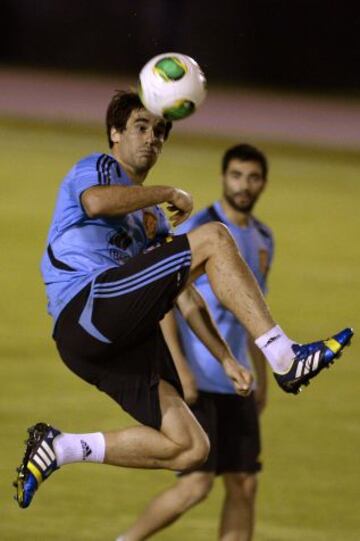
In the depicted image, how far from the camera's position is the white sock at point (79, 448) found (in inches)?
322

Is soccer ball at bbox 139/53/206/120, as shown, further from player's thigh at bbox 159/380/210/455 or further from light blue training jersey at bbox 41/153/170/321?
player's thigh at bbox 159/380/210/455

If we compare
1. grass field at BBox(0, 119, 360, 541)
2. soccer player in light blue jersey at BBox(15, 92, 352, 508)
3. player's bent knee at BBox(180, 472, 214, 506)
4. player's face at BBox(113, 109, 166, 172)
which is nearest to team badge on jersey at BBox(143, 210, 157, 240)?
soccer player in light blue jersey at BBox(15, 92, 352, 508)

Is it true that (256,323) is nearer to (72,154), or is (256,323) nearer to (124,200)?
(124,200)

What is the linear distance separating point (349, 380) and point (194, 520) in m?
3.49

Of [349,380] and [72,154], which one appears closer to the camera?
[349,380]

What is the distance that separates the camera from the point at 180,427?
8.08 meters

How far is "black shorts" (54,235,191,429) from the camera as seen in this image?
304 inches

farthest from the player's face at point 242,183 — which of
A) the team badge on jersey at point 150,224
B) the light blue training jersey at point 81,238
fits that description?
the light blue training jersey at point 81,238

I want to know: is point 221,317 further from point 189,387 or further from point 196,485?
point 196,485

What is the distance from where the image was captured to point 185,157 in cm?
2570

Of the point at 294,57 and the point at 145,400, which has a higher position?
the point at 294,57

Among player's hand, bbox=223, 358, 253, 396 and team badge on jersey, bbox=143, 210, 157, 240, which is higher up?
team badge on jersey, bbox=143, 210, 157, 240

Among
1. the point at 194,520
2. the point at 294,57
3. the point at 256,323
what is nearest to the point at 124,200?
the point at 256,323

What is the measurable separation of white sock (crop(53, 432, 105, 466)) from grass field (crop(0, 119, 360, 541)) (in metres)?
2.00
